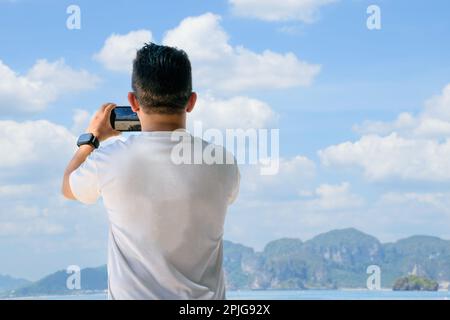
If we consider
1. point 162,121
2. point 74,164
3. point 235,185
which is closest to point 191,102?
point 162,121

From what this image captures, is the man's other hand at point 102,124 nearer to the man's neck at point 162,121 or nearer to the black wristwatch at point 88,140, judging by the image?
the black wristwatch at point 88,140

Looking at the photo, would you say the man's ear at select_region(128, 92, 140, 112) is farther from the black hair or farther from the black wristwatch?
the black wristwatch

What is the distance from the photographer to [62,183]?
1588 mm

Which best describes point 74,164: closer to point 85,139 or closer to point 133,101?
point 85,139

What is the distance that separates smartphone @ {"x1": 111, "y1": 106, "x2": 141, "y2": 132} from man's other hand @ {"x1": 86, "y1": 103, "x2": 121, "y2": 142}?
0.01 meters

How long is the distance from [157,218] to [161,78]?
0.32 meters

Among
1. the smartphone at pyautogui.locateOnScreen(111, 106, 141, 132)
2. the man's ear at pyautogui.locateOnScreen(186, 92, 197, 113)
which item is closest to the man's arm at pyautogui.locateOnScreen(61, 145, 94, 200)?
the smartphone at pyautogui.locateOnScreen(111, 106, 141, 132)

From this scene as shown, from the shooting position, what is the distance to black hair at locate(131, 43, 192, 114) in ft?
4.86

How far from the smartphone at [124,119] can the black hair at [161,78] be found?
17 centimetres

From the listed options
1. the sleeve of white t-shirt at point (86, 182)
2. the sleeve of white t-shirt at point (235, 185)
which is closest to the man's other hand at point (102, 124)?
the sleeve of white t-shirt at point (86, 182)

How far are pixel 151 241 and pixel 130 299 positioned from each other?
5.4 inches

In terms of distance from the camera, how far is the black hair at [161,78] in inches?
58.3
